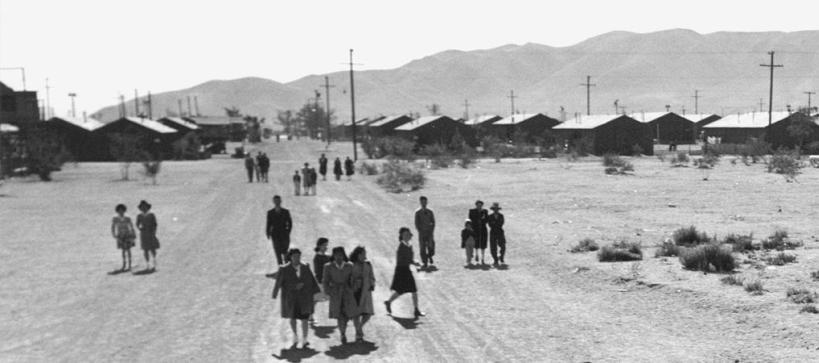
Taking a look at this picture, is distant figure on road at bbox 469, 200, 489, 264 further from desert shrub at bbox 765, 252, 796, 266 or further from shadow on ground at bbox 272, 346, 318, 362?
shadow on ground at bbox 272, 346, 318, 362

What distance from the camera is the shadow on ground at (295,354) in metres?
12.5

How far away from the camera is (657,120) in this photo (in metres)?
104

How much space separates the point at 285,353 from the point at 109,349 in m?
2.73

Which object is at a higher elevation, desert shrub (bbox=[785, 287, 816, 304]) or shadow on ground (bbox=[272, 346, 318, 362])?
desert shrub (bbox=[785, 287, 816, 304])

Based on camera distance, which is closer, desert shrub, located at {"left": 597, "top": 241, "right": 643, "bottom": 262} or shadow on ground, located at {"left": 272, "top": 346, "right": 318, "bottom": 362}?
shadow on ground, located at {"left": 272, "top": 346, "right": 318, "bottom": 362}

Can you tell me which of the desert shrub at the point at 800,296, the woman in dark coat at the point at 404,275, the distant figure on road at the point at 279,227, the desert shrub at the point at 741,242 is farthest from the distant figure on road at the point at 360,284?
the desert shrub at the point at 741,242

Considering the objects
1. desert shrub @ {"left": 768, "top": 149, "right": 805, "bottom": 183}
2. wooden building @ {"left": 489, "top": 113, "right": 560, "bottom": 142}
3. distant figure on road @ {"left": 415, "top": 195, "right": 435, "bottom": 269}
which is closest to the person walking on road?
distant figure on road @ {"left": 415, "top": 195, "right": 435, "bottom": 269}

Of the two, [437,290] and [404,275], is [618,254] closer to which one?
[437,290]

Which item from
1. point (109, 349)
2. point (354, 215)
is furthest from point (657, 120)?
point (109, 349)

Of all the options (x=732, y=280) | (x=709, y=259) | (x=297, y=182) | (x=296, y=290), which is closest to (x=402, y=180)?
(x=297, y=182)

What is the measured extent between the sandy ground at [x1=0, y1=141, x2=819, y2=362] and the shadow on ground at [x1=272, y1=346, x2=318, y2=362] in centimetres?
4

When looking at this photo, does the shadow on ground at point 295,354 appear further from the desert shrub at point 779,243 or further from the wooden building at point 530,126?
the wooden building at point 530,126

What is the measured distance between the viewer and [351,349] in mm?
13000

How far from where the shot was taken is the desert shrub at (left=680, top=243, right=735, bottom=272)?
729 inches
